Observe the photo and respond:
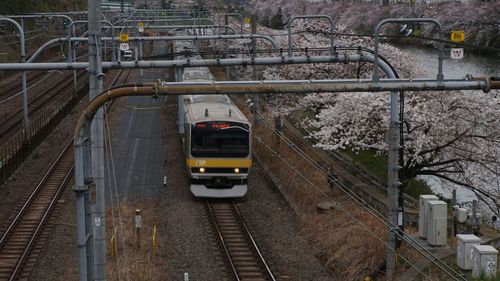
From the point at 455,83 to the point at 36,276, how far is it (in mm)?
8279

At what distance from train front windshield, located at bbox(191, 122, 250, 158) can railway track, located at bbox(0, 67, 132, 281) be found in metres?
4.04

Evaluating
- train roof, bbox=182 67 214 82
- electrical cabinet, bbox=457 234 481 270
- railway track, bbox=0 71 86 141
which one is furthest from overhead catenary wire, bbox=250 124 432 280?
railway track, bbox=0 71 86 141

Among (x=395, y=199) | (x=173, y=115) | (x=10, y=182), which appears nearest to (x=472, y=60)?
(x=173, y=115)

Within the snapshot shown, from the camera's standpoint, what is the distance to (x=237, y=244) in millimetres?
14562

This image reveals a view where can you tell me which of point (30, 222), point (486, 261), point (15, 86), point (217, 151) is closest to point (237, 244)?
point (217, 151)

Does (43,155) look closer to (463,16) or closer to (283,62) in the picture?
(283,62)

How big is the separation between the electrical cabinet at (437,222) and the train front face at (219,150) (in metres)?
6.33

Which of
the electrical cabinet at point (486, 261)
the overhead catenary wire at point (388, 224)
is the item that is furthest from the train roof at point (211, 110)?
the electrical cabinet at point (486, 261)

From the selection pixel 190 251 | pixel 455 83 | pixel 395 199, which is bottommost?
pixel 190 251

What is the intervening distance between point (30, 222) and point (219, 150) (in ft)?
16.3

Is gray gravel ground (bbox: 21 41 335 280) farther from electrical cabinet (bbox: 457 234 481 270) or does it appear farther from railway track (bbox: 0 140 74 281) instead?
electrical cabinet (bbox: 457 234 481 270)

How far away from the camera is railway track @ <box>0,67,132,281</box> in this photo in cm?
1296

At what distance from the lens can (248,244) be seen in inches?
572

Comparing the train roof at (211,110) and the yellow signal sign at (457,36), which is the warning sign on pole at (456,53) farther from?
the train roof at (211,110)
